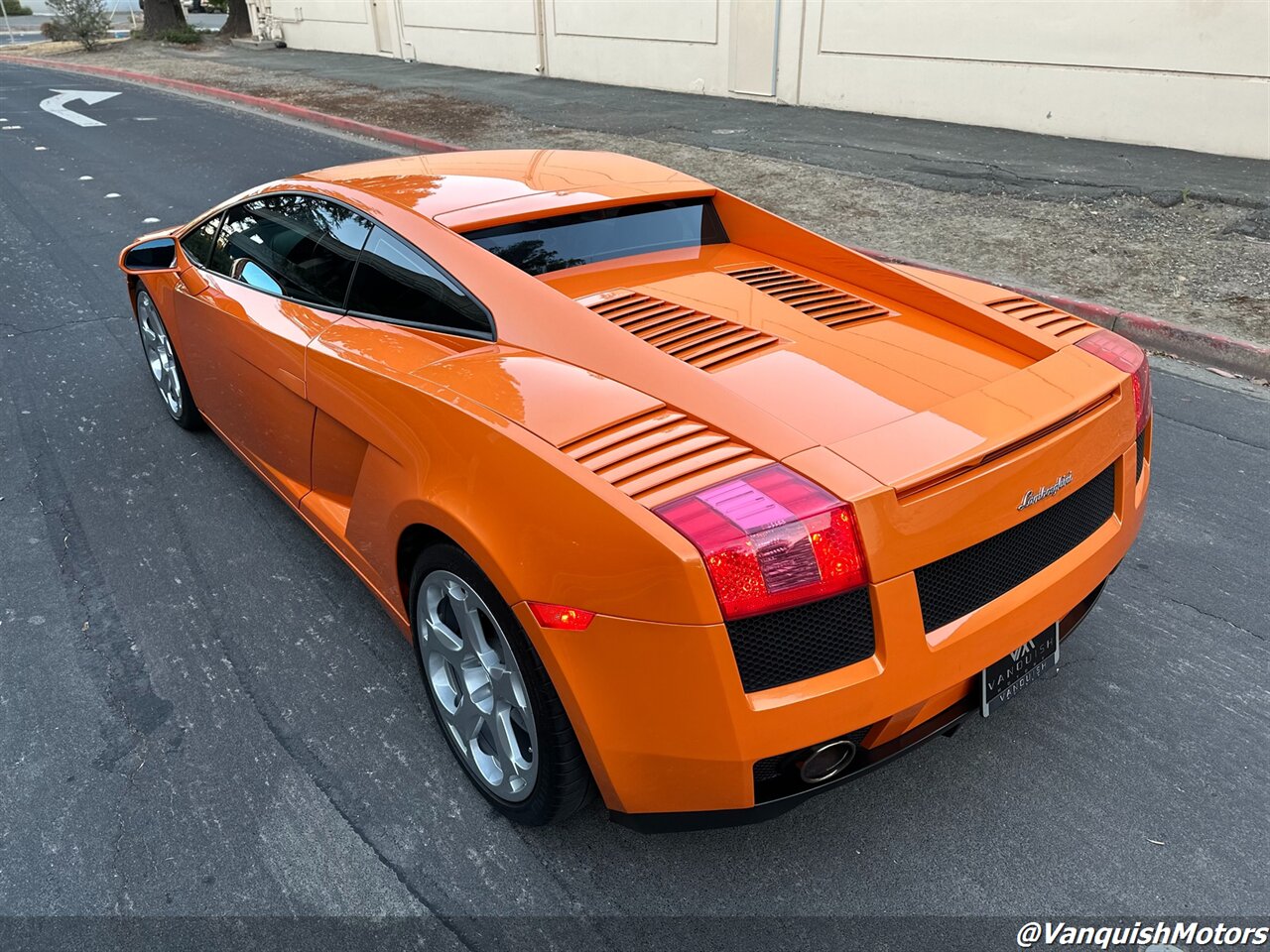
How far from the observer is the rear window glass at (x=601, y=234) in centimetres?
298

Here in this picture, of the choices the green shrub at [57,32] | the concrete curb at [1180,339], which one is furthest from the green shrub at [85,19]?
the concrete curb at [1180,339]

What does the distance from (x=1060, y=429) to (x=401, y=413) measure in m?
1.71

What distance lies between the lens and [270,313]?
3432 millimetres

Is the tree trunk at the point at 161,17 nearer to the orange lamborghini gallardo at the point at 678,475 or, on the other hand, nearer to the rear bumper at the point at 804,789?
the orange lamborghini gallardo at the point at 678,475

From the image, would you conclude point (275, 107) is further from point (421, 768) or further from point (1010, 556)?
point (1010, 556)

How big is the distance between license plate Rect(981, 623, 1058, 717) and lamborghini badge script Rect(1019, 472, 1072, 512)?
14.3 inches

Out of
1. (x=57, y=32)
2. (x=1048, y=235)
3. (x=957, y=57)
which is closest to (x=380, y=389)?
(x=1048, y=235)

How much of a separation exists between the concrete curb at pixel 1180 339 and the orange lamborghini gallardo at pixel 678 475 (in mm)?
3405

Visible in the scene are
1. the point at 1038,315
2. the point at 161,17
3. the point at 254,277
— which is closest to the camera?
the point at 1038,315

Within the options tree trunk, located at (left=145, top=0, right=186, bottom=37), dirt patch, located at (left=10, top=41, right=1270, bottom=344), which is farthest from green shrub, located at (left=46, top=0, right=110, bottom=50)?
dirt patch, located at (left=10, top=41, right=1270, bottom=344)

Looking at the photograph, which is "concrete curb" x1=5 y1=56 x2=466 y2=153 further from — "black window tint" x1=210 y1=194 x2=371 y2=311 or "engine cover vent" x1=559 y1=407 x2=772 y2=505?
"engine cover vent" x1=559 y1=407 x2=772 y2=505

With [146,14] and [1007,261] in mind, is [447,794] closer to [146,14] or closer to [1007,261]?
[1007,261]

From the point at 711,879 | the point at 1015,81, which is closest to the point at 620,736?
the point at 711,879

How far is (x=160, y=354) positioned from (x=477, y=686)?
3.37 metres
